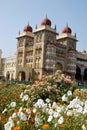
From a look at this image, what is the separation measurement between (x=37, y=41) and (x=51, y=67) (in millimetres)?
6284

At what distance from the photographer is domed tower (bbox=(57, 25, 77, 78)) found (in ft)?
186

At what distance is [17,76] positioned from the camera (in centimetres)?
5412

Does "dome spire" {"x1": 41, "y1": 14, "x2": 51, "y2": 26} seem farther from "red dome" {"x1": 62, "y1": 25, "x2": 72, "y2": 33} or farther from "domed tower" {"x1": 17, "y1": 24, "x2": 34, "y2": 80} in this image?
"domed tower" {"x1": 17, "y1": 24, "x2": 34, "y2": 80}

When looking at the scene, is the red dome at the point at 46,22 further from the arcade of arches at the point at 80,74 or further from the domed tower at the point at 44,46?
the arcade of arches at the point at 80,74

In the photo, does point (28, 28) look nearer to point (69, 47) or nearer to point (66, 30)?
point (66, 30)

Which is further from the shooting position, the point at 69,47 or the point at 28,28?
the point at 28,28

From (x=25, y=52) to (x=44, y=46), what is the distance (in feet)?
21.0

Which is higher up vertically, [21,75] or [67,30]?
[67,30]

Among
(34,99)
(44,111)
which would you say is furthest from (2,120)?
(34,99)

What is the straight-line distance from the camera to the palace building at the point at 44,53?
2061 inches

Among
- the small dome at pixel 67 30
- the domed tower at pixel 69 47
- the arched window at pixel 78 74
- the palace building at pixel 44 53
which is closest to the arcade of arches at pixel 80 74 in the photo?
the arched window at pixel 78 74

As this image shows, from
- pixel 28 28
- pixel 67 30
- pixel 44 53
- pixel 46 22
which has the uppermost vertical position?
pixel 46 22

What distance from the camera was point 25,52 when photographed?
189 feet

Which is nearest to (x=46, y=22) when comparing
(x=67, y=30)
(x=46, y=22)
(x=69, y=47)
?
(x=46, y=22)
